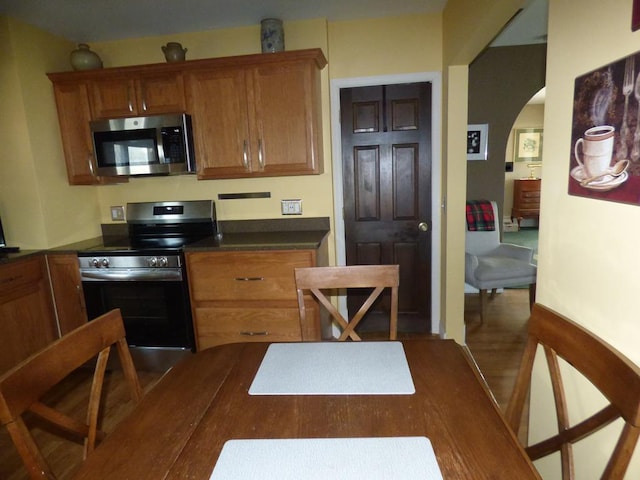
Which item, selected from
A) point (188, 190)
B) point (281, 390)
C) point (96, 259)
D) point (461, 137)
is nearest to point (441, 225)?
point (461, 137)

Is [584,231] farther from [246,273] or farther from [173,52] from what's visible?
[173,52]

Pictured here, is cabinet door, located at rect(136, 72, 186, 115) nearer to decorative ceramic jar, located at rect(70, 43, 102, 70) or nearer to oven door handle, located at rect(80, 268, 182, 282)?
decorative ceramic jar, located at rect(70, 43, 102, 70)

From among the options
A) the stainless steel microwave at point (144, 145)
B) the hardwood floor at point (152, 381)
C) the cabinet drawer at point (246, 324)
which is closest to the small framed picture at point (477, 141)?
the hardwood floor at point (152, 381)

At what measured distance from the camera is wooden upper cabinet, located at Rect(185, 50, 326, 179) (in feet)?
7.98

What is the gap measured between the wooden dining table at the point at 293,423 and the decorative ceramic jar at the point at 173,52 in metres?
2.23

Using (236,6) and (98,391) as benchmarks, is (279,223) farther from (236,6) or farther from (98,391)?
(98,391)

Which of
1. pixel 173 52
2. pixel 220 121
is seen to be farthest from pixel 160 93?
pixel 220 121

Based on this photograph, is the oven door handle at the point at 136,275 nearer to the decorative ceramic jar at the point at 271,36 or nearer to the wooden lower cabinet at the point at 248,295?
the wooden lower cabinet at the point at 248,295

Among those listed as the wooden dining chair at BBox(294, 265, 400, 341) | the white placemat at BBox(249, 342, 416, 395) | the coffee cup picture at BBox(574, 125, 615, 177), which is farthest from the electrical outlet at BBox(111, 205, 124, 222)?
the coffee cup picture at BBox(574, 125, 615, 177)

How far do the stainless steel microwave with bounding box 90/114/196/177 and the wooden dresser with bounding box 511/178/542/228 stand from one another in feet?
23.7

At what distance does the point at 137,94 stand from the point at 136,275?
121 cm

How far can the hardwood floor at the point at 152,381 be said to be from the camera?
1851mm

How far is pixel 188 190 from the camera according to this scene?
2941 mm

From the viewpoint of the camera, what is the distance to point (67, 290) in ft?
8.39
